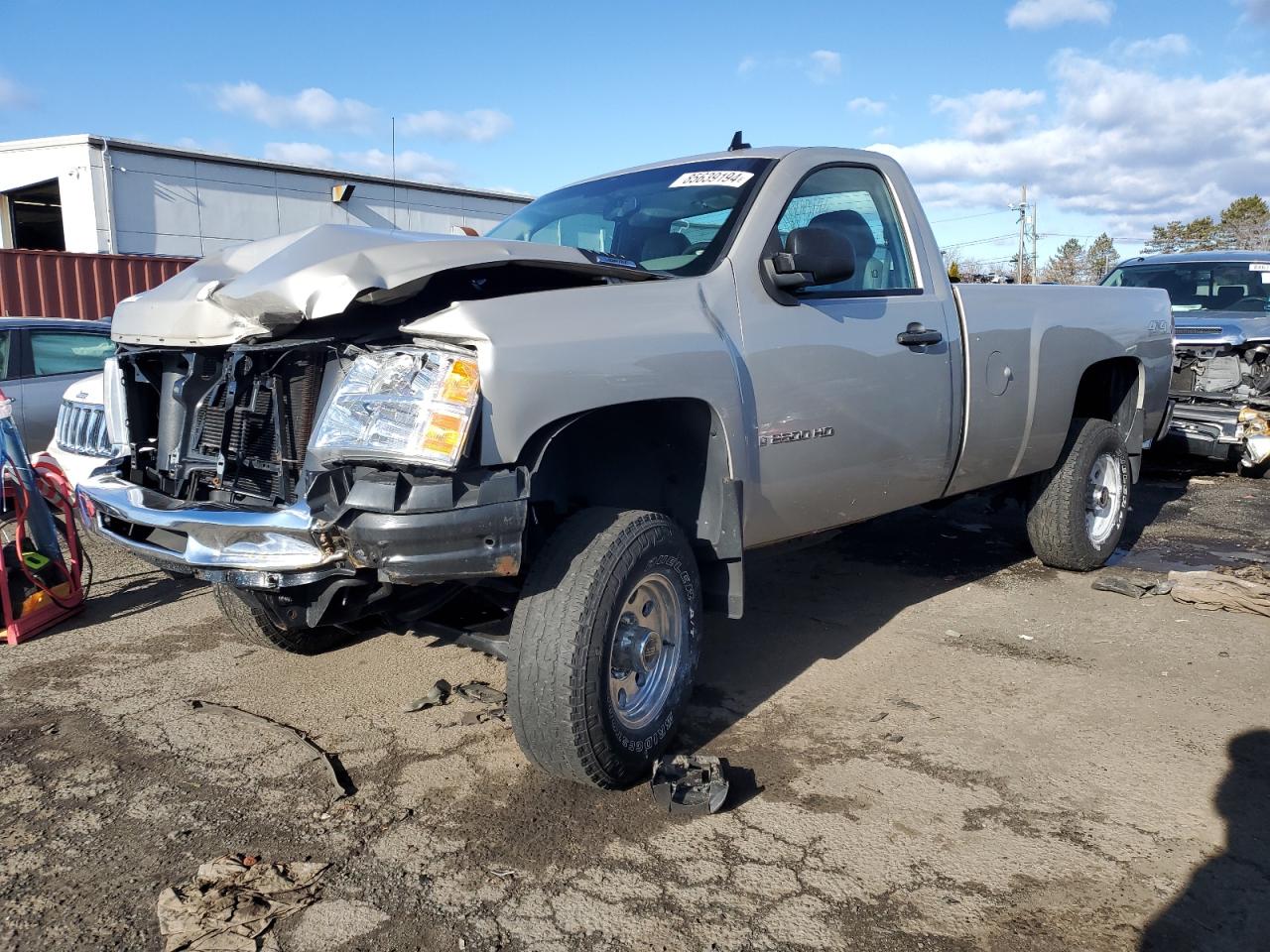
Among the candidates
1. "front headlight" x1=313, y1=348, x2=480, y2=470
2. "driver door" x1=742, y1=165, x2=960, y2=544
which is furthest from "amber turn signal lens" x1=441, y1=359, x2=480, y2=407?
"driver door" x1=742, y1=165, x2=960, y2=544

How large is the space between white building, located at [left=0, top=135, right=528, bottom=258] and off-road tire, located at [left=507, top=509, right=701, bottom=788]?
15.3 metres

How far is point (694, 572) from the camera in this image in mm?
3297

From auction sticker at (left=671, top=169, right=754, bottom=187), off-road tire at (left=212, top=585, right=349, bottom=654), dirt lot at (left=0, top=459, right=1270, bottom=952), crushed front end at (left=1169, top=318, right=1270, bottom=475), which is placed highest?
auction sticker at (left=671, top=169, right=754, bottom=187)

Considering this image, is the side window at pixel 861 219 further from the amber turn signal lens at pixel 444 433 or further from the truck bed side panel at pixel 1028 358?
the amber turn signal lens at pixel 444 433

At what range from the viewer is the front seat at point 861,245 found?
13.5ft

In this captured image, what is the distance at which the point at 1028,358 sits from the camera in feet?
15.6

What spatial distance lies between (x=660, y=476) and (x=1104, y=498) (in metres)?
3.69

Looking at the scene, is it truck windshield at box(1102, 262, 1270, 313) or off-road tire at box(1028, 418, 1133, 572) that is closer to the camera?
Result: off-road tire at box(1028, 418, 1133, 572)

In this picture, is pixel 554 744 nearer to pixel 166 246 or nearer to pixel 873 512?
pixel 873 512

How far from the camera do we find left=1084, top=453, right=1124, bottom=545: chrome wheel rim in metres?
5.76

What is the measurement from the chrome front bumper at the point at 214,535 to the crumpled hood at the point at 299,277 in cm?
50

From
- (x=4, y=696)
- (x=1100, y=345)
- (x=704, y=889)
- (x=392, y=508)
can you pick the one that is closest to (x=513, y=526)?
(x=392, y=508)

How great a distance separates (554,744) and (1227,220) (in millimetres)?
49838

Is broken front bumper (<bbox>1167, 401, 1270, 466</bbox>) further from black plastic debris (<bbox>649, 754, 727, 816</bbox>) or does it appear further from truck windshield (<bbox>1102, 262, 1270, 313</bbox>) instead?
black plastic debris (<bbox>649, 754, 727, 816</bbox>)
